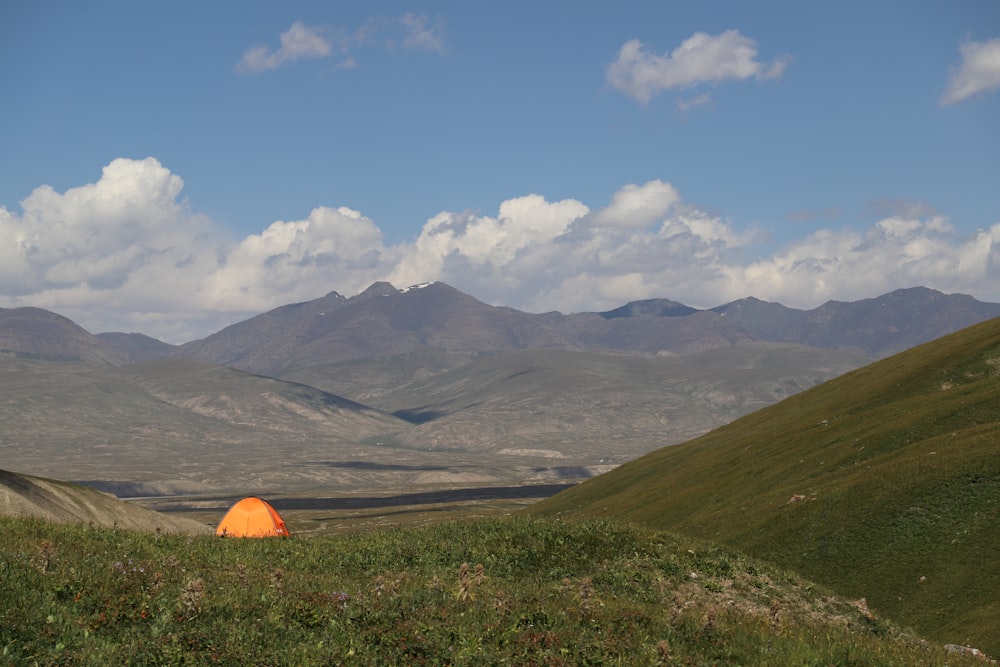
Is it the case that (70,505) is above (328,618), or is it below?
below

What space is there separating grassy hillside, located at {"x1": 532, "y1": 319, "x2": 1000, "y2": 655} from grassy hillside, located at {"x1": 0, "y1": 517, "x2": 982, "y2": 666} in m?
20.9

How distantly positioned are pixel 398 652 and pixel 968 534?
43766 mm

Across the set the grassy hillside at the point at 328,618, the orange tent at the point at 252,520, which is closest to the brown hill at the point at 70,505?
the orange tent at the point at 252,520

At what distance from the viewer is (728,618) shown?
22.4 m

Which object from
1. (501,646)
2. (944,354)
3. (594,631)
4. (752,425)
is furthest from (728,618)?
(752,425)

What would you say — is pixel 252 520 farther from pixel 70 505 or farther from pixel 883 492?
pixel 70 505

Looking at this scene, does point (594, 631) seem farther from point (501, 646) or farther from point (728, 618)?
point (728, 618)

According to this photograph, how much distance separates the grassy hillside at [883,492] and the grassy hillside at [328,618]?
68.5 ft

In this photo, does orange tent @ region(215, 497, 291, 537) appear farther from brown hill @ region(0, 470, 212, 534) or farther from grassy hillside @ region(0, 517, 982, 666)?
brown hill @ region(0, 470, 212, 534)

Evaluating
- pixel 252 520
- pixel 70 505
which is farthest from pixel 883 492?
pixel 70 505

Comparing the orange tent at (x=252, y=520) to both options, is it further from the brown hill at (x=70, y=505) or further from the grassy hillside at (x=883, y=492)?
the brown hill at (x=70, y=505)

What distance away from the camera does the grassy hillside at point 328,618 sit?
54.9ft

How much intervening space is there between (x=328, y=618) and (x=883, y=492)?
5047 centimetres

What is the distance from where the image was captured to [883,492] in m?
59.1
